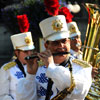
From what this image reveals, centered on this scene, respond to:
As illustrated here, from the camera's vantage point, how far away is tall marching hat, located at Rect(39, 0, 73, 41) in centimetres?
283

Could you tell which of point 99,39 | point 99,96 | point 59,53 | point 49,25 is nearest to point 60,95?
point 59,53

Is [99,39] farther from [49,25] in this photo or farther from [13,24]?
[13,24]

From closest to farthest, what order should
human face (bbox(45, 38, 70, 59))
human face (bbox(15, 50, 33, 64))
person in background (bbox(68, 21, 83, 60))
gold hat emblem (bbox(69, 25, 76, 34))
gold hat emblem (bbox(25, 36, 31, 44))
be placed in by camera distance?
human face (bbox(45, 38, 70, 59)) → human face (bbox(15, 50, 33, 64)) → gold hat emblem (bbox(25, 36, 31, 44)) → person in background (bbox(68, 21, 83, 60)) → gold hat emblem (bbox(69, 25, 76, 34))

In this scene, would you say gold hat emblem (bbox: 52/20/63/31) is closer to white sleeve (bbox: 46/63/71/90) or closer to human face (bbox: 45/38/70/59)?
human face (bbox: 45/38/70/59)

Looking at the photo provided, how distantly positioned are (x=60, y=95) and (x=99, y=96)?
1136mm

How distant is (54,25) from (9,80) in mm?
1216

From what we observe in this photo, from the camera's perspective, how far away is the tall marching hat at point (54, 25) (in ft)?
9.30

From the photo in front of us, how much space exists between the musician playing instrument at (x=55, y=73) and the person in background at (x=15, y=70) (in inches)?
30.7

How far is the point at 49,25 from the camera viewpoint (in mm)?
2930

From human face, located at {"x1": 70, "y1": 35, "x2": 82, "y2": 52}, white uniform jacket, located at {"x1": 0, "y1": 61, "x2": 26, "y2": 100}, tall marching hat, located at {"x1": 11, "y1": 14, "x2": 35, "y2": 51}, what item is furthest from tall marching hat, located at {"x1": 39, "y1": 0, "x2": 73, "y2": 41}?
human face, located at {"x1": 70, "y1": 35, "x2": 82, "y2": 52}

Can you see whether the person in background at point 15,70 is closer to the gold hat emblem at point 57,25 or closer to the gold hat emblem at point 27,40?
the gold hat emblem at point 27,40

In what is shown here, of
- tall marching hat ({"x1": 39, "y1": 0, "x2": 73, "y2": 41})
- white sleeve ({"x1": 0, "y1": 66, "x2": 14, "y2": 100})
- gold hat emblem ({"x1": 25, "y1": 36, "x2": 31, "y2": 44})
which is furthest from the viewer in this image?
gold hat emblem ({"x1": 25, "y1": 36, "x2": 31, "y2": 44})

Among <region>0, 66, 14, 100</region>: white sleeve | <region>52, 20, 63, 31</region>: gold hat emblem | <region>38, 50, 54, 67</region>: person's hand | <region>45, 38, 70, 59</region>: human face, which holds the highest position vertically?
<region>52, 20, 63, 31</region>: gold hat emblem

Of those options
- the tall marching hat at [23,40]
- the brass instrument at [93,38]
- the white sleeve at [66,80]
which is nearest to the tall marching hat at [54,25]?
the white sleeve at [66,80]
